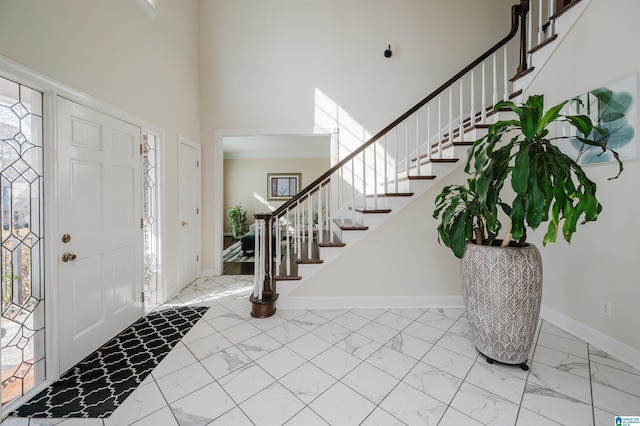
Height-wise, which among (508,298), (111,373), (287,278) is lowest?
(111,373)

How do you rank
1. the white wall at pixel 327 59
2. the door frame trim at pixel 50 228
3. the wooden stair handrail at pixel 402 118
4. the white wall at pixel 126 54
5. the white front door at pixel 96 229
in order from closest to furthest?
the white wall at pixel 126 54 → the door frame trim at pixel 50 228 → the white front door at pixel 96 229 → the wooden stair handrail at pixel 402 118 → the white wall at pixel 327 59

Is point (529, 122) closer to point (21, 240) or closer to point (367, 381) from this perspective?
point (367, 381)

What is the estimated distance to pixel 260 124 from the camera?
3.71 meters

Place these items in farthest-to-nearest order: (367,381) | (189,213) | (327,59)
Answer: (327,59) → (189,213) → (367,381)

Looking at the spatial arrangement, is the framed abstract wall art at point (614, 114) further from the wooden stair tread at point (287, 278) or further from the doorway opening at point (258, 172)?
the doorway opening at point (258, 172)

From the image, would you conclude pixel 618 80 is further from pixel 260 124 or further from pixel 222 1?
pixel 222 1

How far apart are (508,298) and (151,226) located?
3331 millimetres

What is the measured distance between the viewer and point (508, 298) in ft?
5.37

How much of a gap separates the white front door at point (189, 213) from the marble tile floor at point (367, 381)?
1.28m

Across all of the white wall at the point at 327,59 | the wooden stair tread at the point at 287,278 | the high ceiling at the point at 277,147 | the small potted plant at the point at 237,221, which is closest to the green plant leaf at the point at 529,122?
the wooden stair tread at the point at 287,278

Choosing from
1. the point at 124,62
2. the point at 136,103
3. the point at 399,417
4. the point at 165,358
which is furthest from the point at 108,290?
the point at 399,417

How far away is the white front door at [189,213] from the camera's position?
3.17 metres

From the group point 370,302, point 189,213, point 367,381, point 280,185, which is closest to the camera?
point 367,381

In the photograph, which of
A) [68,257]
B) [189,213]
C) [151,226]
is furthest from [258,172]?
[68,257]
